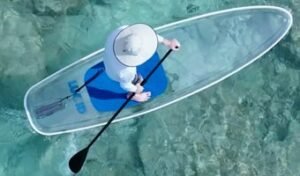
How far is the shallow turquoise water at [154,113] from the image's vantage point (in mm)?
6195

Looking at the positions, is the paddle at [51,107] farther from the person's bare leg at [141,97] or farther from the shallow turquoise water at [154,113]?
the person's bare leg at [141,97]

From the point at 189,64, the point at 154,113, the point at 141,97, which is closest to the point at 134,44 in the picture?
the point at 141,97

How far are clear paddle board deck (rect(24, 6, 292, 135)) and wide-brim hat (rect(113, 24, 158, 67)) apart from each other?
4.57ft

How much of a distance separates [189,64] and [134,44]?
5.95 ft

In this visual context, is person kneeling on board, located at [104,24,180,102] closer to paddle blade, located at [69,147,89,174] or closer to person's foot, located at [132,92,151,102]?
person's foot, located at [132,92,151,102]

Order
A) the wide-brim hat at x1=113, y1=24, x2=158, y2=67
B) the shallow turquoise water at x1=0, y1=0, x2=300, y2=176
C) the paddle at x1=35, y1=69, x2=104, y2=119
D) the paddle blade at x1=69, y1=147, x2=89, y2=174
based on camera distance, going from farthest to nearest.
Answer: the shallow turquoise water at x1=0, y1=0, x2=300, y2=176 → the paddle at x1=35, y1=69, x2=104, y2=119 → the paddle blade at x1=69, y1=147, x2=89, y2=174 → the wide-brim hat at x1=113, y1=24, x2=158, y2=67

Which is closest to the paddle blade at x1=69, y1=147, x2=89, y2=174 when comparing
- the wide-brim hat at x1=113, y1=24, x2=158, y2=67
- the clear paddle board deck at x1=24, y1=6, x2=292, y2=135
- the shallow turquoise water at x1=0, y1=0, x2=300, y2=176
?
the clear paddle board deck at x1=24, y1=6, x2=292, y2=135

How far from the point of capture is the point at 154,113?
20.7 feet

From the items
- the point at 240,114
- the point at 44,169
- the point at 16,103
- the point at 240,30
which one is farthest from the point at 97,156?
the point at 240,30

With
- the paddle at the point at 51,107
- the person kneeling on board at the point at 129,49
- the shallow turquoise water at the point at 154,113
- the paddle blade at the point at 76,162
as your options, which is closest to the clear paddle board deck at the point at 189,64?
the paddle at the point at 51,107

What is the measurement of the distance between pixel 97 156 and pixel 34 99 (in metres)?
0.91

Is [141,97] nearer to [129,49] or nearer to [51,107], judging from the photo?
[51,107]

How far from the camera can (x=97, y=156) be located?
20.4 feet

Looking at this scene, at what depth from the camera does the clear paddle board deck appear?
19.5ft
